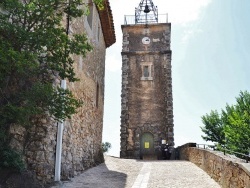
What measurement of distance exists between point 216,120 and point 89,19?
1999 cm

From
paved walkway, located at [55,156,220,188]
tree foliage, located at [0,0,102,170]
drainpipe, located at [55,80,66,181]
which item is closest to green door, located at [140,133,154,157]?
paved walkway, located at [55,156,220,188]

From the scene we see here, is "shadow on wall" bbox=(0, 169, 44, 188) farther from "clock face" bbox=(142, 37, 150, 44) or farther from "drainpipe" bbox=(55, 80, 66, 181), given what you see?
"clock face" bbox=(142, 37, 150, 44)

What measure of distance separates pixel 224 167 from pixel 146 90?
15.3 metres

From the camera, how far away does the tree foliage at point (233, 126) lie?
20812mm

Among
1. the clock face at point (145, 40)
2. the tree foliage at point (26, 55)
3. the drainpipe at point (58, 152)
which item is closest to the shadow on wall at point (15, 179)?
the tree foliage at point (26, 55)

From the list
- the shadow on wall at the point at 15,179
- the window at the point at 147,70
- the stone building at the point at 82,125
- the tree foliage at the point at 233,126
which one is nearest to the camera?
the shadow on wall at the point at 15,179

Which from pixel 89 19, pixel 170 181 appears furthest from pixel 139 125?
pixel 170 181

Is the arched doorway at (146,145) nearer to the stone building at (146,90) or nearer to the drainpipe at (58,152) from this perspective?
the stone building at (146,90)

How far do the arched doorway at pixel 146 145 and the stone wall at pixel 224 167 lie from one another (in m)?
8.57

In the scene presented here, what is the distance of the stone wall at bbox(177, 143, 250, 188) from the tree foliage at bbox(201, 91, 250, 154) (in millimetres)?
8787

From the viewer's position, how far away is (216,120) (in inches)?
1128

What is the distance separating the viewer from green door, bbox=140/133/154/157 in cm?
2183

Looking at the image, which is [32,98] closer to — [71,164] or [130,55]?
[71,164]

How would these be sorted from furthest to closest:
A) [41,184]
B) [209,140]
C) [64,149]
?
[209,140], [64,149], [41,184]
